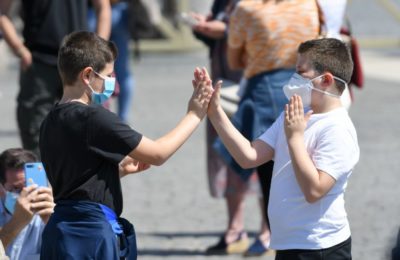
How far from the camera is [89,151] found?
3.93 m

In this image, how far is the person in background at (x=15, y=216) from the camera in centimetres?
437

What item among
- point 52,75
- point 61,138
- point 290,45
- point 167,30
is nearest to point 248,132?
point 290,45

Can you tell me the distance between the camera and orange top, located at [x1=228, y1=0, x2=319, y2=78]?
577cm

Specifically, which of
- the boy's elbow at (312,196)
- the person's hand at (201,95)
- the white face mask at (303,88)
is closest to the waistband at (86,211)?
the person's hand at (201,95)

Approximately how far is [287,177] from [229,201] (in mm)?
2735

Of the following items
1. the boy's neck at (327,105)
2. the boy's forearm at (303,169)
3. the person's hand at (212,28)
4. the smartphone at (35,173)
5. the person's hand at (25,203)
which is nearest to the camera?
the boy's forearm at (303,169)

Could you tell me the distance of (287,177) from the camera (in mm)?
4086

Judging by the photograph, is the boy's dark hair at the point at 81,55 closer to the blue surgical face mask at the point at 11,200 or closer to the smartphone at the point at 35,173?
the smartphone at the point at 35,173

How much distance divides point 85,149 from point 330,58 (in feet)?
3.17

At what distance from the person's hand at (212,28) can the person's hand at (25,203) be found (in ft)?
8.03

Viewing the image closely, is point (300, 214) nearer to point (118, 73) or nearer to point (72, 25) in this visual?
point (72, 25)

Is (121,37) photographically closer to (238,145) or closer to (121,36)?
(121,36)

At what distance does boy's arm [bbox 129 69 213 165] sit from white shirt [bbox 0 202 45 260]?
84 cm

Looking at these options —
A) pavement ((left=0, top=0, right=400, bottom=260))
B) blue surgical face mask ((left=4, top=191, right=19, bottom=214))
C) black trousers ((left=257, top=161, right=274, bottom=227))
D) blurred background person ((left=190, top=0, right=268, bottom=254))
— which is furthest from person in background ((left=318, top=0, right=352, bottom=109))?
blue surgical face mask ((left=4, top=191, right=19, bottom=214))
